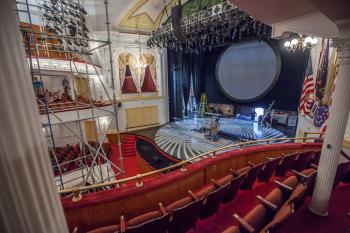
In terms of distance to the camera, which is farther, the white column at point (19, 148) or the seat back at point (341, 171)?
the seat back at point (341, 171)

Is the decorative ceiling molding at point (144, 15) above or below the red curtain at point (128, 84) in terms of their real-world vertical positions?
above

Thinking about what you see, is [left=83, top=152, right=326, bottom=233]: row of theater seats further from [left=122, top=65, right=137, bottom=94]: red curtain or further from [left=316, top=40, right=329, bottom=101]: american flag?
[left=122, top=65, right=137, bottom=94]: red curtain

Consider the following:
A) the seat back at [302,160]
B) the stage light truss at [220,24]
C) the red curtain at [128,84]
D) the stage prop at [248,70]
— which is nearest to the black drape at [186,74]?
the stage prop at [248,70]

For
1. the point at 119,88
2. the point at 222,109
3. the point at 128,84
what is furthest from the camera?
the point at 222,109

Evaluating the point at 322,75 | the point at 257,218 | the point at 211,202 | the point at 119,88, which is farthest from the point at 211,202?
the point at 119,88

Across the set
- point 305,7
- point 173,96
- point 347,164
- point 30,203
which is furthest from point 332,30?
point 173,96

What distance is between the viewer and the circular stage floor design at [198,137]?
844cm

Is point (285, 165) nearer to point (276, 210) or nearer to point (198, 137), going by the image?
point (276, 210)

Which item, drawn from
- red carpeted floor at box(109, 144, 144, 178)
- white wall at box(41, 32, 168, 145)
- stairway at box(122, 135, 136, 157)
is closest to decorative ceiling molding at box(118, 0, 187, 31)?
white wall at box(41, 32, 168, 145)

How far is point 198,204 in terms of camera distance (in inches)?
89.7

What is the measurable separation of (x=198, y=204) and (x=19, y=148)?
83.5 inches

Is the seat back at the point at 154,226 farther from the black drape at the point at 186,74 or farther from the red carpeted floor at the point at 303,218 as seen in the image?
the black drape at the point at 186,74

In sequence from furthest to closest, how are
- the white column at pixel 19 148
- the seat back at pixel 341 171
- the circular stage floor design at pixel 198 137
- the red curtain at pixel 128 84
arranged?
1. the red curtain at pixel 128 84
2. the circular stage floor design at pixel 198 137
3. the seat back at pixel 341 171
4. the white column at pixel 19 148

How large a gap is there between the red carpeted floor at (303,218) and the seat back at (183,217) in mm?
440
